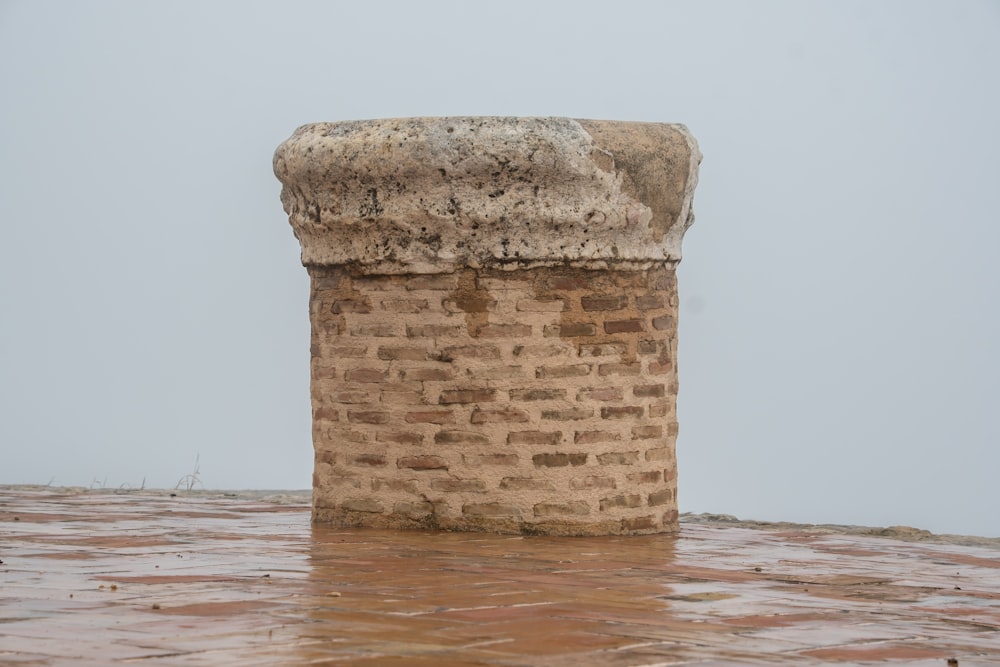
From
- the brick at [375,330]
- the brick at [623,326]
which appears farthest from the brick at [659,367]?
the brick at [375,330]

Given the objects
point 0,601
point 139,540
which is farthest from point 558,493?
point 0,601

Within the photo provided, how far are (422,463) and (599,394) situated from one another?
829mm

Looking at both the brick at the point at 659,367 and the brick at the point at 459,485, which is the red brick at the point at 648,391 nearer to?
the brick at the point at 659,367

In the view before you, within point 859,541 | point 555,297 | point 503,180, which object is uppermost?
point 503,180

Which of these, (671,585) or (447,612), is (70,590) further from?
(671,585)

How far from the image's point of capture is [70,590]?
4664mm

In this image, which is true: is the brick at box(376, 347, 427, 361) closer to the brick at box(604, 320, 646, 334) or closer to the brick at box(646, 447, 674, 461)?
the brick at box(604, 320, 646, 334)

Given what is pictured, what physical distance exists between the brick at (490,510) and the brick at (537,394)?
0.47m

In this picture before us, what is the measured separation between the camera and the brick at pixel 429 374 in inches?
260

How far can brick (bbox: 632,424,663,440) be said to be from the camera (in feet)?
22.4

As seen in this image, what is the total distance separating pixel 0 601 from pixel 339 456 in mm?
2615

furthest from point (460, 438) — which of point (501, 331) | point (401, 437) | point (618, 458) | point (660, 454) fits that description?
point (660, 454)

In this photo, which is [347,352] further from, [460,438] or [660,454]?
[660,454]

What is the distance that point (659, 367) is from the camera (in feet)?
22.9
